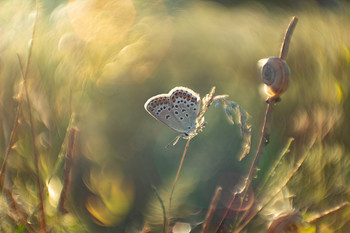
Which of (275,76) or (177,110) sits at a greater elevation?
(275,76)

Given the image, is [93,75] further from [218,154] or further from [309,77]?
[218,154]

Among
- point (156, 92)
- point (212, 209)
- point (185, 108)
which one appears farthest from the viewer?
point (156, 92)

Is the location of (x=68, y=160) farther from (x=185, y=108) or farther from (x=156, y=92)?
(x=156, y=92)

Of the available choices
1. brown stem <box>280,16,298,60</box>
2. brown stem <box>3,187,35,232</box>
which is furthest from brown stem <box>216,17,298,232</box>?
brown stem <box>3,187,35,232</box>

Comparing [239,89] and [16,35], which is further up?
[16,35]

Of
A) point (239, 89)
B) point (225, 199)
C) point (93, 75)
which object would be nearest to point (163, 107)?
point (93, 75)

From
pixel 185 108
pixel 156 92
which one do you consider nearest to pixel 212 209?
pixel 185 108
